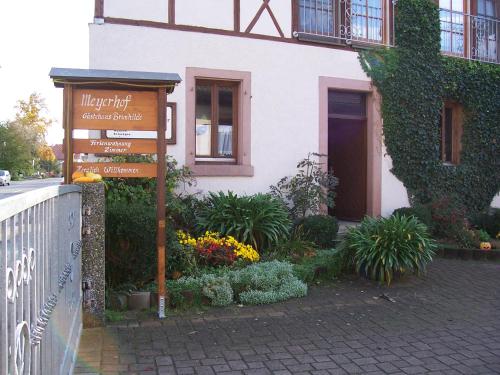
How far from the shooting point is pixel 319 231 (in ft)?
28.9

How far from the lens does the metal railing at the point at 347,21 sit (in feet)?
34.2

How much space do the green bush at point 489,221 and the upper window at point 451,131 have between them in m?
1.33

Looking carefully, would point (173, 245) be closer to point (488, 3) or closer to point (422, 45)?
point (422, 45)

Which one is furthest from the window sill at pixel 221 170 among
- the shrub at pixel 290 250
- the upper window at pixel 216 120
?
the shrub at pixel 290 250

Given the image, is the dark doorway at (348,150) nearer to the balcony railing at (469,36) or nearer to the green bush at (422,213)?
the green bush at (422,213)

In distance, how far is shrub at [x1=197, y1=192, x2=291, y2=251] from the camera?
8086mm

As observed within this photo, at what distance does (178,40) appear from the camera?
9242mm

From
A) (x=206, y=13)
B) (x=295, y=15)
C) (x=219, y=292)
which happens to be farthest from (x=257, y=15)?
(x=219, y=292)

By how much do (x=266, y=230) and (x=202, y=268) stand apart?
1.56 metres

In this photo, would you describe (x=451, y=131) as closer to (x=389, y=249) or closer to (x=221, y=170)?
(x=221, y=170)

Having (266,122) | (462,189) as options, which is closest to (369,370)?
(266,122)

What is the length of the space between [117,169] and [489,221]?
8.89m

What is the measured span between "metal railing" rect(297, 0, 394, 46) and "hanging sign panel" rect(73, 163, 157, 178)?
18.9 feet

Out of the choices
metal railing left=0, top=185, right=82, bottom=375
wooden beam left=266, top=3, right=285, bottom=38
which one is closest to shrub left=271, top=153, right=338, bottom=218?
wooden beam left=266, top=3, right=285, bottom=38
